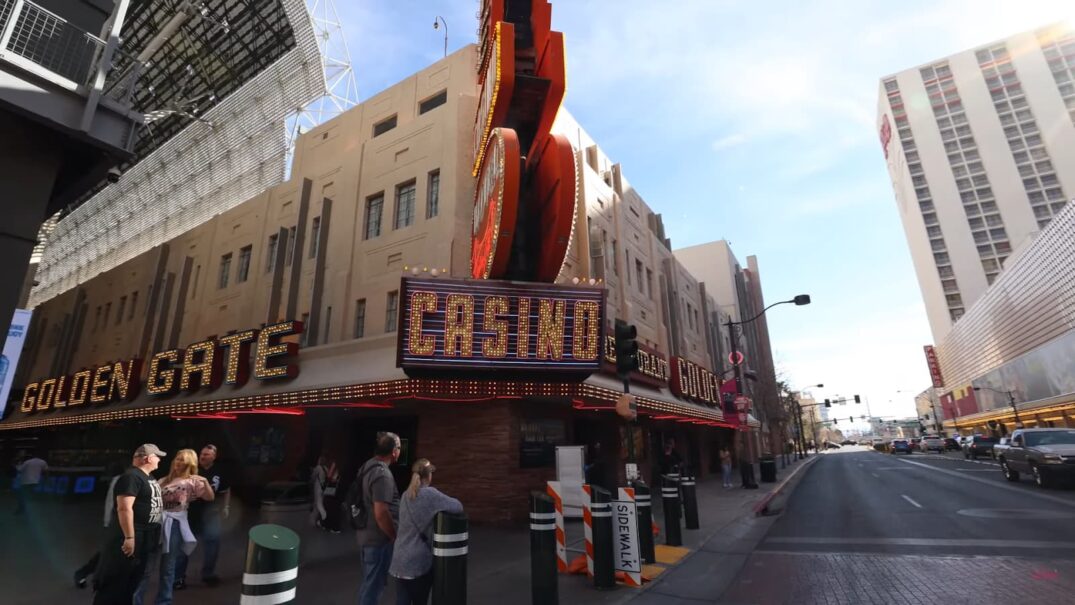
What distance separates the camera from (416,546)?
4633 millimetres

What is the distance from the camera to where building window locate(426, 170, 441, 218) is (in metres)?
17.0

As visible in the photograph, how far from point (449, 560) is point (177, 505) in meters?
3.96

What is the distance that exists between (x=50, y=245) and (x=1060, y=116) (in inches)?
5807

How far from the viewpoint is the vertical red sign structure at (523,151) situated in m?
11.7

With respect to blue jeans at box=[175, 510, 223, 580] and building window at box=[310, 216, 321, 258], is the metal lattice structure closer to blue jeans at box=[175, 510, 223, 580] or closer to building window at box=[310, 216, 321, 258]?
building window at box=[310, 216, 321, 258]

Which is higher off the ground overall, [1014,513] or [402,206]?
[402,206]

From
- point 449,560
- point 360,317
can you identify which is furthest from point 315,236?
point 449,560

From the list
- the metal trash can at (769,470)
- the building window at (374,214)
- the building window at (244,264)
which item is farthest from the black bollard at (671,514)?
the building window at (244,264)

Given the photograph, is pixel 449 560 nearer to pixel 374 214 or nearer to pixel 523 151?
pixel 523 151

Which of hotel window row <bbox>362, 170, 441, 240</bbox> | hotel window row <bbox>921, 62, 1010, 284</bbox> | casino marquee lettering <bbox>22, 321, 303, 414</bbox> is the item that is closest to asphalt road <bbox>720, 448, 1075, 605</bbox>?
hotel window row <bbox>362, 170, 441, 240</bbox>

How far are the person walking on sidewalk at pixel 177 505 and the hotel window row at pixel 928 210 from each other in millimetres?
123175

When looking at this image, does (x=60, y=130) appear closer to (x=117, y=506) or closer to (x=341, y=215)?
(x=117, y=506)

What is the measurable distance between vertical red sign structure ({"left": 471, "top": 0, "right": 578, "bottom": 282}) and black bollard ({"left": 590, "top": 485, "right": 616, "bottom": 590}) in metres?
6.34

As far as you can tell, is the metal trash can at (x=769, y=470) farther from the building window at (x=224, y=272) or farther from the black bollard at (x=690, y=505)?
the building window at (x=224, y=272)
